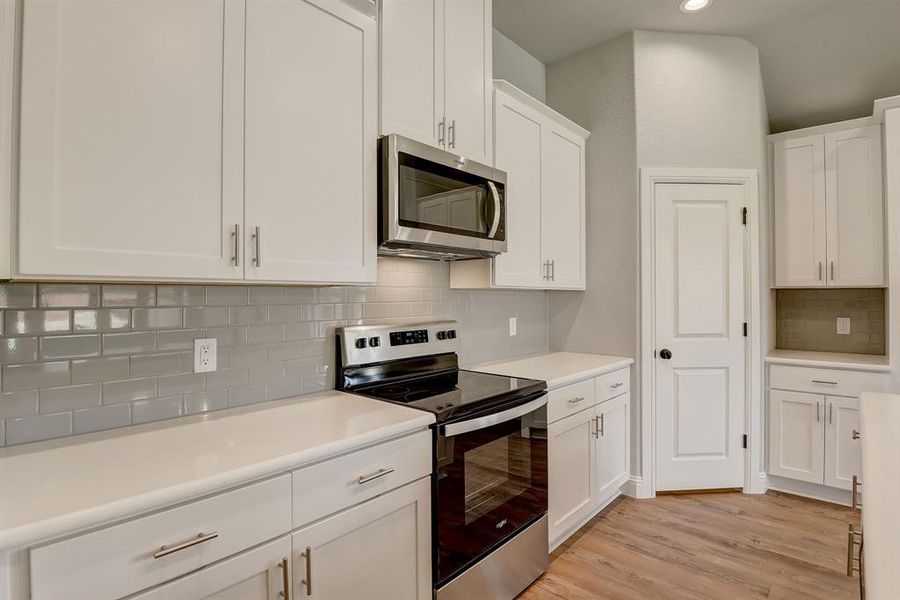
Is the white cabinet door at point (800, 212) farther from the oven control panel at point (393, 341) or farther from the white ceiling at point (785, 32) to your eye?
the oven control panel at point (393, 341)

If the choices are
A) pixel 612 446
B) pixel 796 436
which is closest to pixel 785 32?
pixel 796 436

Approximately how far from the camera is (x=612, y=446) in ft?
9.27

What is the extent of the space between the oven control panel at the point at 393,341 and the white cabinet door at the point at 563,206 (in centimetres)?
81

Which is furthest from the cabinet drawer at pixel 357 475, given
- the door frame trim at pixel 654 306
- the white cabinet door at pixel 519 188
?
the door frame trim at pixel 654 306

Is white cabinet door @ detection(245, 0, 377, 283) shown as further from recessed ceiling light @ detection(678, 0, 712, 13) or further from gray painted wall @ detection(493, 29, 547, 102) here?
recessed ceiling light @ detection(678, 0, 712, 13)

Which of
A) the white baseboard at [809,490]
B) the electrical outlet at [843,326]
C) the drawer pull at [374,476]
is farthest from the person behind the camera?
the electrical outlet at [843,326]

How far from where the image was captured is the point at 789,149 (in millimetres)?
3430

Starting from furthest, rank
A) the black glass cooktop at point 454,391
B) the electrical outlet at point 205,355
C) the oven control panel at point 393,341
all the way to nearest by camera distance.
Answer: the oven control panel at point 393,341 → the black glass cooktop at point 454,391 → the electrical outlet at point 205,355

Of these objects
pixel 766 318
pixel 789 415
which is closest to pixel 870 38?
pixel 766 318

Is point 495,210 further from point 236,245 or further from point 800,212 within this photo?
point 800,212

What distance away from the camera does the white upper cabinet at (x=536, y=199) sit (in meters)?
2.48

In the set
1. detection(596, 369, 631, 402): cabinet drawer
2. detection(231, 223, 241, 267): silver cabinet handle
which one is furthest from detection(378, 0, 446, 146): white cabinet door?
detection(596, 369, 631, 402): cabinet drawer

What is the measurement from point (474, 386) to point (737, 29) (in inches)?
115

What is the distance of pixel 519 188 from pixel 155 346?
1856 mm
